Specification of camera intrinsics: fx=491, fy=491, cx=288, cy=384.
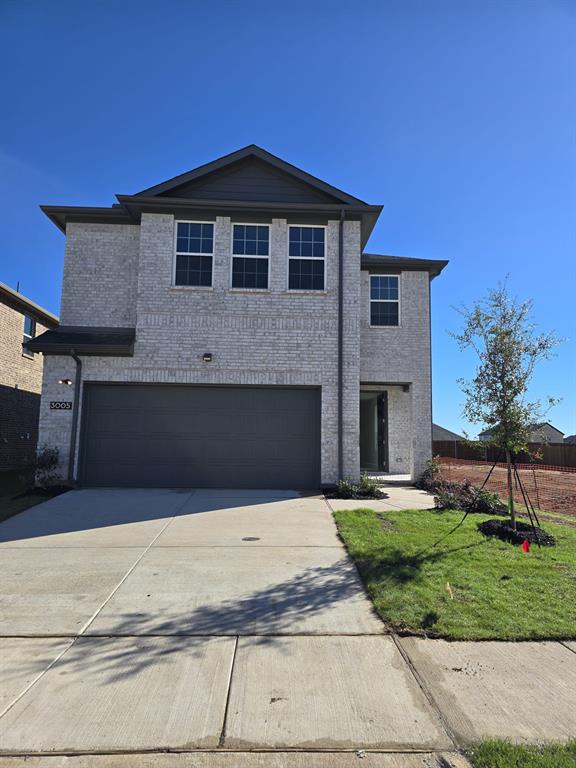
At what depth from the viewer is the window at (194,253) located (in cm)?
1248

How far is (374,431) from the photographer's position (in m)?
18.6

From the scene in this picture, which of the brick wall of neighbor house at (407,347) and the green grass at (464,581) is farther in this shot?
the brick wall of neighbor house at (407,347)

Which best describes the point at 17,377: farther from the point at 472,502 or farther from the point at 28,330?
the point at 472,502

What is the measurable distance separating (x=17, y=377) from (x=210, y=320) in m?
9.48

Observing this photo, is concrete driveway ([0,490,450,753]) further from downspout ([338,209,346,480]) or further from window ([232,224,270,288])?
window ([232,224,270,288])

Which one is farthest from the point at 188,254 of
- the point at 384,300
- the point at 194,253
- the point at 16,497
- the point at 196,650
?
the point at 196,650

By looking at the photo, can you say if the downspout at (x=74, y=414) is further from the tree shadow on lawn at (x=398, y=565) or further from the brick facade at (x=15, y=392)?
the tree shadow on lawn at (x=398, y=565)

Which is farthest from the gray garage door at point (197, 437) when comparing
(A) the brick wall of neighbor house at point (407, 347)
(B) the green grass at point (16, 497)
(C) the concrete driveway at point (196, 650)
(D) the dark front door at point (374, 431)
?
(D) the dark front door at point (374, 431)

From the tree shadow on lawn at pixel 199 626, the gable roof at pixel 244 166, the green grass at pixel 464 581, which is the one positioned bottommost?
the tree shadow on lawn at pixel 199 626

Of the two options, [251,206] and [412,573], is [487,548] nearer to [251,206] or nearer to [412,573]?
[412,573]

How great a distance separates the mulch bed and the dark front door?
28.8 ft

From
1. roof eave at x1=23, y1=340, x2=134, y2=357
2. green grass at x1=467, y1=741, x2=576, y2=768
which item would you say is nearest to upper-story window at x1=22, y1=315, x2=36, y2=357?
roof eave at x1=23, y1=340, x2=134, y2=357

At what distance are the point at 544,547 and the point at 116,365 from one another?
968cm

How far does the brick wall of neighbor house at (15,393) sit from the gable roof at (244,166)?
7933mm
